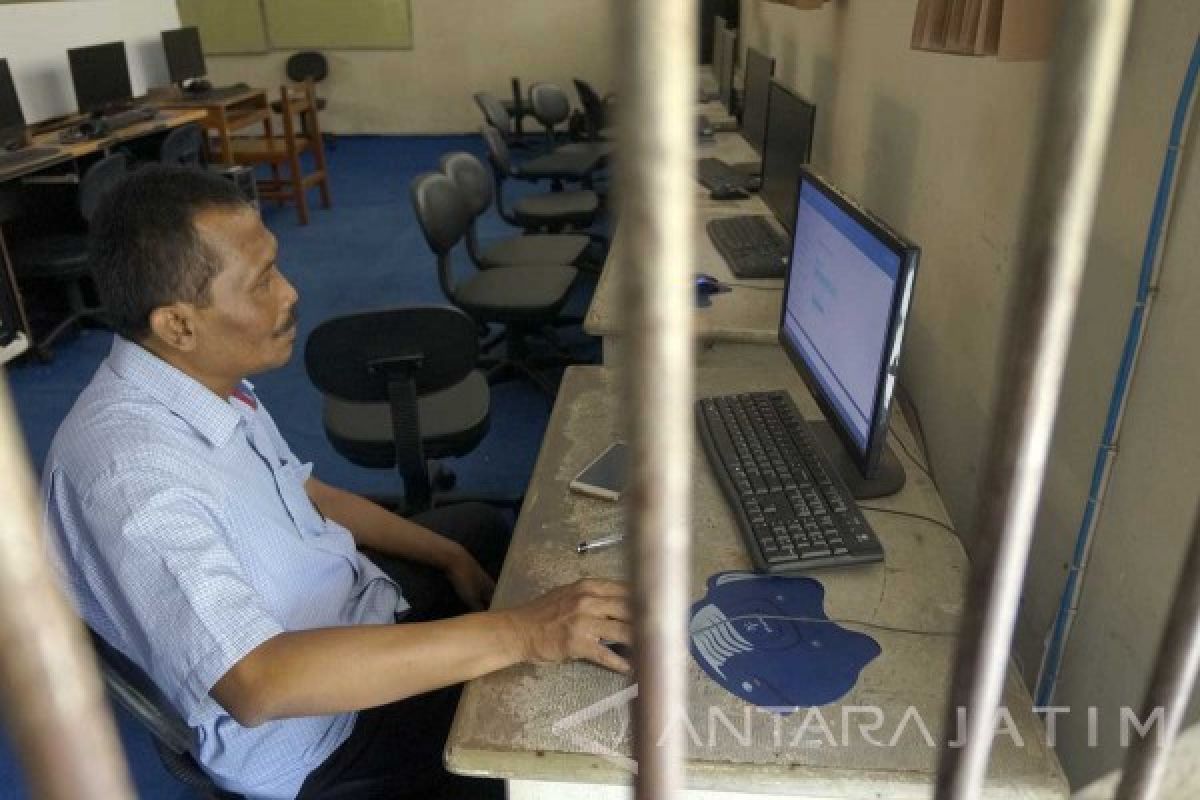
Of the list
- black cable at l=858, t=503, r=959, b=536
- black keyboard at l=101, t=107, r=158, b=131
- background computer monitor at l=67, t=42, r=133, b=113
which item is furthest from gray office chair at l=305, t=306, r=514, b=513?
background computer monitor at l=67, t=42, r=133, b=113

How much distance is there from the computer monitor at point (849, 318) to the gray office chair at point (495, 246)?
1901 mm

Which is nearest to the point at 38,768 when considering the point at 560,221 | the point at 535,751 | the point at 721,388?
the point at 535,751

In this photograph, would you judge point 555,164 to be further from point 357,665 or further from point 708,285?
point 357,665

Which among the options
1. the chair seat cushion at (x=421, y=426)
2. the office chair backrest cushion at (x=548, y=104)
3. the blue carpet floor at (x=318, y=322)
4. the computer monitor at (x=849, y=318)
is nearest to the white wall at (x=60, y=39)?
the blue carpet floor at (x=318, y=322)

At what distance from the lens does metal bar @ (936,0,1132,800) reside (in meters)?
0.29

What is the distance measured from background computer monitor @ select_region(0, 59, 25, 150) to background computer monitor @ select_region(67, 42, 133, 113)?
0.74 meters

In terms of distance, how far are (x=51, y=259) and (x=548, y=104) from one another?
11.5 ft

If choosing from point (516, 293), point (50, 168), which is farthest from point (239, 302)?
point (50, 168)

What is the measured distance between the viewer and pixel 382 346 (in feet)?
6.35

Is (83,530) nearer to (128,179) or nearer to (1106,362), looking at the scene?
(128,179)

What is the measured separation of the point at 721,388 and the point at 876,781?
0.93m

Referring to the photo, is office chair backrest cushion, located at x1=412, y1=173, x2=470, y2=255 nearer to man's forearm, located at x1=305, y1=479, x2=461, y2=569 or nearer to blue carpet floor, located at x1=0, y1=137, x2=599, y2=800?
blue carpet floor, located at x1=0, y1=137, x2=599, y2=800

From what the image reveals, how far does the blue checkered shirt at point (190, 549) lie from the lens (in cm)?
97

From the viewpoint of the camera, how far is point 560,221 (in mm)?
4055
